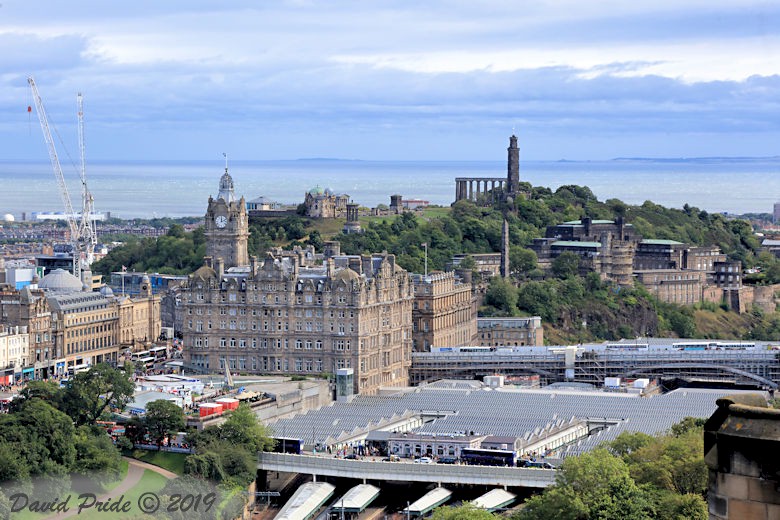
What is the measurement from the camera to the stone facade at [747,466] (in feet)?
37.6

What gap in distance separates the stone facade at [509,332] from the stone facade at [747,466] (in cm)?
10335

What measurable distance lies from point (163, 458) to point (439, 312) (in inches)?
1526

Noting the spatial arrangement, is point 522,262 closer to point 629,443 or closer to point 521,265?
point 521,265

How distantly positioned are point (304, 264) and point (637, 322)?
42.8 m

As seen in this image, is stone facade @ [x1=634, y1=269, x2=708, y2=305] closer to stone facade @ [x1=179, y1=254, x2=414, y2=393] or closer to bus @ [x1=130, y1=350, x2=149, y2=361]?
stone facade @ [x1=179, y1=254, x2=414, y2=393]

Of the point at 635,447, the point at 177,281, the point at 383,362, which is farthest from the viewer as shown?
the point at 177,281

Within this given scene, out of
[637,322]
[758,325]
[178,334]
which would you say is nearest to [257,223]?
[178,334]

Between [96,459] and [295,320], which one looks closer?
[96,459]

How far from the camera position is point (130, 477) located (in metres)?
65.0

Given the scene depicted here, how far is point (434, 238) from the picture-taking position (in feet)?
463

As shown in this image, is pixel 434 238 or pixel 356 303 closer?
pixel 356 303

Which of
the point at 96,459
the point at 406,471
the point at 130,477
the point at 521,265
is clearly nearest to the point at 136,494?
the point at 96,459

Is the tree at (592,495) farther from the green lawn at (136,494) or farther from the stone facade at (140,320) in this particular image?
the stone facade at (140,320)

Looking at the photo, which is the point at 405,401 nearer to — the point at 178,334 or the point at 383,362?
the point at 383,362
